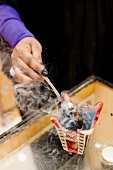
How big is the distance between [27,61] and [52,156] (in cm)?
36

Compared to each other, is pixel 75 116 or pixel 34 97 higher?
pixel 75 116

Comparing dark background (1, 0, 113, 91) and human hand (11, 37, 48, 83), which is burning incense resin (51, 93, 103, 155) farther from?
dark background (1, 0, 113, 91)

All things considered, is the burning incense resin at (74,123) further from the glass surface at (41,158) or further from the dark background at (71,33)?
the dark background at (71,33)

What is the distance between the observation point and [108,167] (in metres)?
0.93

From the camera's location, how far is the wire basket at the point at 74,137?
895 mm

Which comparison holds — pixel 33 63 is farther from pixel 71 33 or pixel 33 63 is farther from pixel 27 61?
pixel 71 33

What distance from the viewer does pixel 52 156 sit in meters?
0.98

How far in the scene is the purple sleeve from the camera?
3.85 feet

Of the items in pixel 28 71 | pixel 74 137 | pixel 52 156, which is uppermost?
pixel 28 71

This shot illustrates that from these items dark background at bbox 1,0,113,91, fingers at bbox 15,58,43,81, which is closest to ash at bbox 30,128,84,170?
fingers at bbox 15,58,43,81

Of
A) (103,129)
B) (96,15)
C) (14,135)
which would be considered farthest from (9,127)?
(96,15)

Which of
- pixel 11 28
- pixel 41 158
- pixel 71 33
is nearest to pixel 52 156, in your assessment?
pixel 41 158

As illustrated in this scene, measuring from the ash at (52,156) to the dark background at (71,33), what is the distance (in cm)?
40

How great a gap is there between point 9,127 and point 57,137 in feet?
0.61
